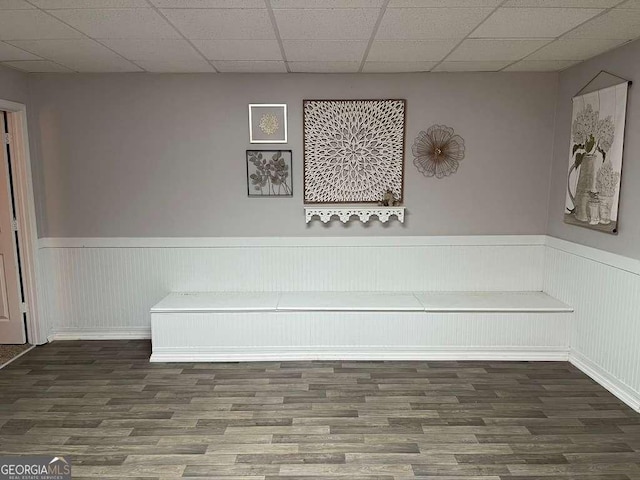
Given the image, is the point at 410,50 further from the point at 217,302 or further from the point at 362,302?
the point at 217,302

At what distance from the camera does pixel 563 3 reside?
7.59 feet

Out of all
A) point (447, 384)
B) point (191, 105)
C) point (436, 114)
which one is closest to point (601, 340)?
point (447, 384)

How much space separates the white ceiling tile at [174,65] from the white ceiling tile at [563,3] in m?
2.21

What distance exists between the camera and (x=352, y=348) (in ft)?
12.3

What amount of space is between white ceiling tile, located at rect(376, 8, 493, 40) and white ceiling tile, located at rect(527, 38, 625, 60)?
2.46ft

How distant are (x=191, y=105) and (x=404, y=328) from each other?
2651mm

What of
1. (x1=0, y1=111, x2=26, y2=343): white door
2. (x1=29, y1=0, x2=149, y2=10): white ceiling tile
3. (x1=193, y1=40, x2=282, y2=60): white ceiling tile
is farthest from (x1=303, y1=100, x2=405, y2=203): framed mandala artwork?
(x1=0, y1=111, x2=26, y2=343): white door

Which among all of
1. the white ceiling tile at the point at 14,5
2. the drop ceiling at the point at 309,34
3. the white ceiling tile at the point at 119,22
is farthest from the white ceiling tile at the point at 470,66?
the white ceiling tile at the point at 14,5

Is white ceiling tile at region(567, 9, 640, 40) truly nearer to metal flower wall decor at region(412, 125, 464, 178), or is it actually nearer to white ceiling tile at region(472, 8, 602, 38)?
white ceiling tile at region(472, 8, 602, 38)

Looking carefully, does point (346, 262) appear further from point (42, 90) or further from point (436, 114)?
point (42, 90)

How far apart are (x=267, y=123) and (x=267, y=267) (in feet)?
4.23

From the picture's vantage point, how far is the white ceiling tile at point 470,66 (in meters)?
3.58

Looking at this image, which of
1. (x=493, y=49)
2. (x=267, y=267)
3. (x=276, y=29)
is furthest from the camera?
(x=267, y=267)

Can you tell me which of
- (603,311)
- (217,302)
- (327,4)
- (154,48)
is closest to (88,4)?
(154,48)
